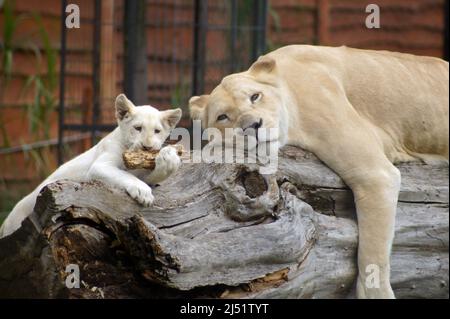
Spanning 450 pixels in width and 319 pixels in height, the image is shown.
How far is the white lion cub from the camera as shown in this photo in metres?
2.81

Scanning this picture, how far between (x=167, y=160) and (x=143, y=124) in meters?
0.22

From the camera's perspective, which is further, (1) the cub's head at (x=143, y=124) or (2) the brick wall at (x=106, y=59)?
(2) the brick wall at (x=106, y=59)

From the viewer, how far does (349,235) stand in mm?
3348

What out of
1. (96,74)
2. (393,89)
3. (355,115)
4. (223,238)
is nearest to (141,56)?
(96,74)

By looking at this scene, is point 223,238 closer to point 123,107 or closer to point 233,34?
point 123,107

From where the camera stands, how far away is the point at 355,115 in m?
3.44

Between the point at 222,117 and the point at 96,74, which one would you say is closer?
A: the point at 222,117

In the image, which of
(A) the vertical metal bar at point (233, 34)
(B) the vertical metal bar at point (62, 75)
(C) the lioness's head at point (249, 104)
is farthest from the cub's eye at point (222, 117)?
(A) the vertical metal bar at point (233, 34)

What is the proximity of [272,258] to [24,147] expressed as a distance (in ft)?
9.94

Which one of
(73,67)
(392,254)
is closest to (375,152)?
(392,254)

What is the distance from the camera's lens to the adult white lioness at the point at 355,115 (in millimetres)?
3254

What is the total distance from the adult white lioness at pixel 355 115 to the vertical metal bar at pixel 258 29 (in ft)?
6.63

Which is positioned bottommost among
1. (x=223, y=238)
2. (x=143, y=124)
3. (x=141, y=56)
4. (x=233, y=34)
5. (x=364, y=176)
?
(x=223, y=238)

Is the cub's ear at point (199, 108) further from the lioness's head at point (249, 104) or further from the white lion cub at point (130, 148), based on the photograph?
the white lion cub at point (130, 148)
